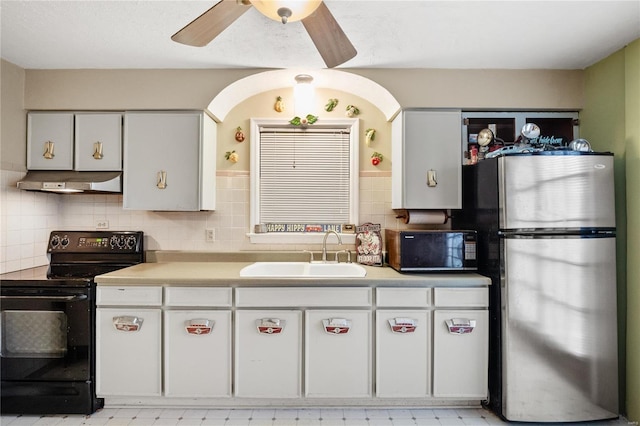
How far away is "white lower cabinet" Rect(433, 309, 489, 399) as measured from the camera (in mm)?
2203

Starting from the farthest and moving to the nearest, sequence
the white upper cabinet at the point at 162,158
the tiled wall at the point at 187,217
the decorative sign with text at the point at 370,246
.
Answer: the tiled wall at the point at 187,217, the decorative sign with text at the point at 370,246, the white upper cabinet at the point at 162,158

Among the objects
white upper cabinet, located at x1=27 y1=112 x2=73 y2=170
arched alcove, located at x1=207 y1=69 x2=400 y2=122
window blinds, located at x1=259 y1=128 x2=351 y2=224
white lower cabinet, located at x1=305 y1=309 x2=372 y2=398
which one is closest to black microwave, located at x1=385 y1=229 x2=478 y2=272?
white lower cabinet, located at x1=305 y1=309 x2=372 y2=398

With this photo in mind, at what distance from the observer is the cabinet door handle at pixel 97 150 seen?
2533 millimetres

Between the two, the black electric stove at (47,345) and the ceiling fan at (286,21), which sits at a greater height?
the ceiling fan at (286,21)

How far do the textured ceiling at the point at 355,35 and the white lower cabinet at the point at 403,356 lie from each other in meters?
Answer: 1.70

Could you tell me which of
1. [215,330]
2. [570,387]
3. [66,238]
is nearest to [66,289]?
[66,238]

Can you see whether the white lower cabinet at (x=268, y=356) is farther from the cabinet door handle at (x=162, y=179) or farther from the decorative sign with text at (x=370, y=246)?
the cabinet door handle at (x=162, y=179)

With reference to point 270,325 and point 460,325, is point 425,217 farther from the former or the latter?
point 270,325

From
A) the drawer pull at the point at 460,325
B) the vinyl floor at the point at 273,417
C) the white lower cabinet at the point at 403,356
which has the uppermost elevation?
the drawer pull at the point at 460,325

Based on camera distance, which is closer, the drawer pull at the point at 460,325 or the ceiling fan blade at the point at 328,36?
the ceiling fan blade at the point at 328,36

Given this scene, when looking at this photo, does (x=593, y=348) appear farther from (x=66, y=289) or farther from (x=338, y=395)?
(x=66, y=289)

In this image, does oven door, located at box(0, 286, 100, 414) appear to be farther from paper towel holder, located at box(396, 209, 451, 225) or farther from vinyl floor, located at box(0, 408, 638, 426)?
paper towel holder, located at box(396, 209, 451, 225)

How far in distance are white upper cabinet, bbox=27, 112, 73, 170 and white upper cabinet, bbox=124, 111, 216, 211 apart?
1.46 ft

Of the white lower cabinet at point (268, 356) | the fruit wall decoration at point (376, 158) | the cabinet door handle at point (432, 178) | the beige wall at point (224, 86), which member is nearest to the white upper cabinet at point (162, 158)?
the beige wall at point (224, 86)
